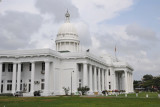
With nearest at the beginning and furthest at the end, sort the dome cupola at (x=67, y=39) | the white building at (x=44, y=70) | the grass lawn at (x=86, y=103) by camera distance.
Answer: the grass lawn at (x=86, y=103) < the white building at (x=44, y=70) < the dome cupola at (x=67, y=39)

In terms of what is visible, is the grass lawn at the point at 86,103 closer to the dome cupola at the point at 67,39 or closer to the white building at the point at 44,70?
the white building at the point at 44,70

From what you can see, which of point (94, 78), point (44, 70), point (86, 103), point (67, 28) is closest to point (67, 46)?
point (67, 28)

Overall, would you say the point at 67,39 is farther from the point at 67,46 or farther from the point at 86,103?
the point at 86,103

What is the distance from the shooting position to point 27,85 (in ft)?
209

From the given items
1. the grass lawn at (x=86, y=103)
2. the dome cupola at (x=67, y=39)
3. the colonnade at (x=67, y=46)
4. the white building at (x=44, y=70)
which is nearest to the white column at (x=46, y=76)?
the white building at (x=44, y=70)

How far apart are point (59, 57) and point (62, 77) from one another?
19.3ft

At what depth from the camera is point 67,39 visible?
77.2 m

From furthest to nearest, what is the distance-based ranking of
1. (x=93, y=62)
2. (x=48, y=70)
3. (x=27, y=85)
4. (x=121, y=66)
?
1. (x=121, y=66)
2. (x=93, y=62)
3. (x=27, y=85)
4. (x=48, y=70)

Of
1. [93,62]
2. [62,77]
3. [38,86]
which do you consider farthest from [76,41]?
[38,86]

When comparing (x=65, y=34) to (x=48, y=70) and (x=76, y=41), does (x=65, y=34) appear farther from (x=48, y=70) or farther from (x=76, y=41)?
(x=48, y=70)

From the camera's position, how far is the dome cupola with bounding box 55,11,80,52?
77.4 m

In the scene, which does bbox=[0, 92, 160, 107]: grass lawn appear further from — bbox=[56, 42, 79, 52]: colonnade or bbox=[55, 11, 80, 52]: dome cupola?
bbox=[56, 42, 79, 52]: colonnade

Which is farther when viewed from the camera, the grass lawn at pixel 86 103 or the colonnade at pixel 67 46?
the colonnade at pixel 67 46

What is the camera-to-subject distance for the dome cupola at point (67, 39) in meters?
77.4
